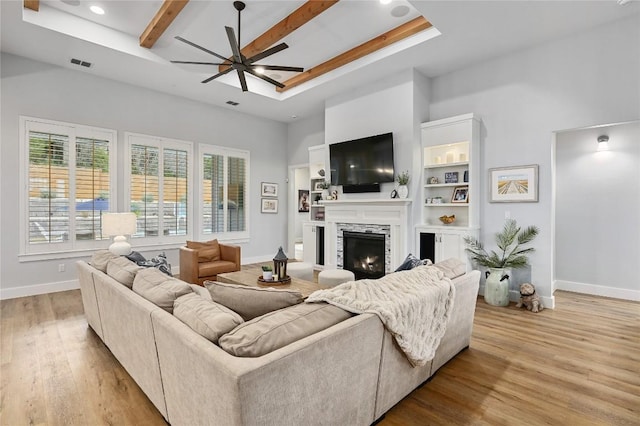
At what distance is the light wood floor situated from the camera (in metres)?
1.97

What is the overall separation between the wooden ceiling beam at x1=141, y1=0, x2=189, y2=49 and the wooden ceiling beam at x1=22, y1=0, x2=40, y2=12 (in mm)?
1080

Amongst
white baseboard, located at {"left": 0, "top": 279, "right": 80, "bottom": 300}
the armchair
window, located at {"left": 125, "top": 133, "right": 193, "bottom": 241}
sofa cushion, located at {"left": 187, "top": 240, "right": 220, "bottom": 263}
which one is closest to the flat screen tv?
the armchair

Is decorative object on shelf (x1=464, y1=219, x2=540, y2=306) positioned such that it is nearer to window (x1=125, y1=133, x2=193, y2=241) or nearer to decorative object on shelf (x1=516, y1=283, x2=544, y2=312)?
decorative object on shelf (x1=516, y1=283, x2=544, y2=312)

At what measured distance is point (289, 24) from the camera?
3967 millimetres

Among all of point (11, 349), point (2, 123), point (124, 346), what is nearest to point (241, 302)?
point (124, 346)

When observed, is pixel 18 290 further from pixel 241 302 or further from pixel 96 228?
pixel 241 302

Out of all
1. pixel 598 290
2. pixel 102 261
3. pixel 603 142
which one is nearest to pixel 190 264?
pixel 102 261

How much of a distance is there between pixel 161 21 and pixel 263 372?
170 inches

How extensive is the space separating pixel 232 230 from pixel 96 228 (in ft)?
8.20

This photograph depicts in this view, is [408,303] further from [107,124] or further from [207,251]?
[107,124]

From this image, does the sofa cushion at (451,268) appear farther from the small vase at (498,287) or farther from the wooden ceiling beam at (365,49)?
the wooden ceiling beam at (365,49)

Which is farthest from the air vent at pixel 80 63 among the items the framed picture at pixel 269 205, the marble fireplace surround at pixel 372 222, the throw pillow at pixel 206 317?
the throw pillow at pixel 206 317

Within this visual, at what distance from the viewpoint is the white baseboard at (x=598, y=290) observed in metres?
4.36

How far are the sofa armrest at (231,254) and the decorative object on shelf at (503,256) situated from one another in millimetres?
3387
